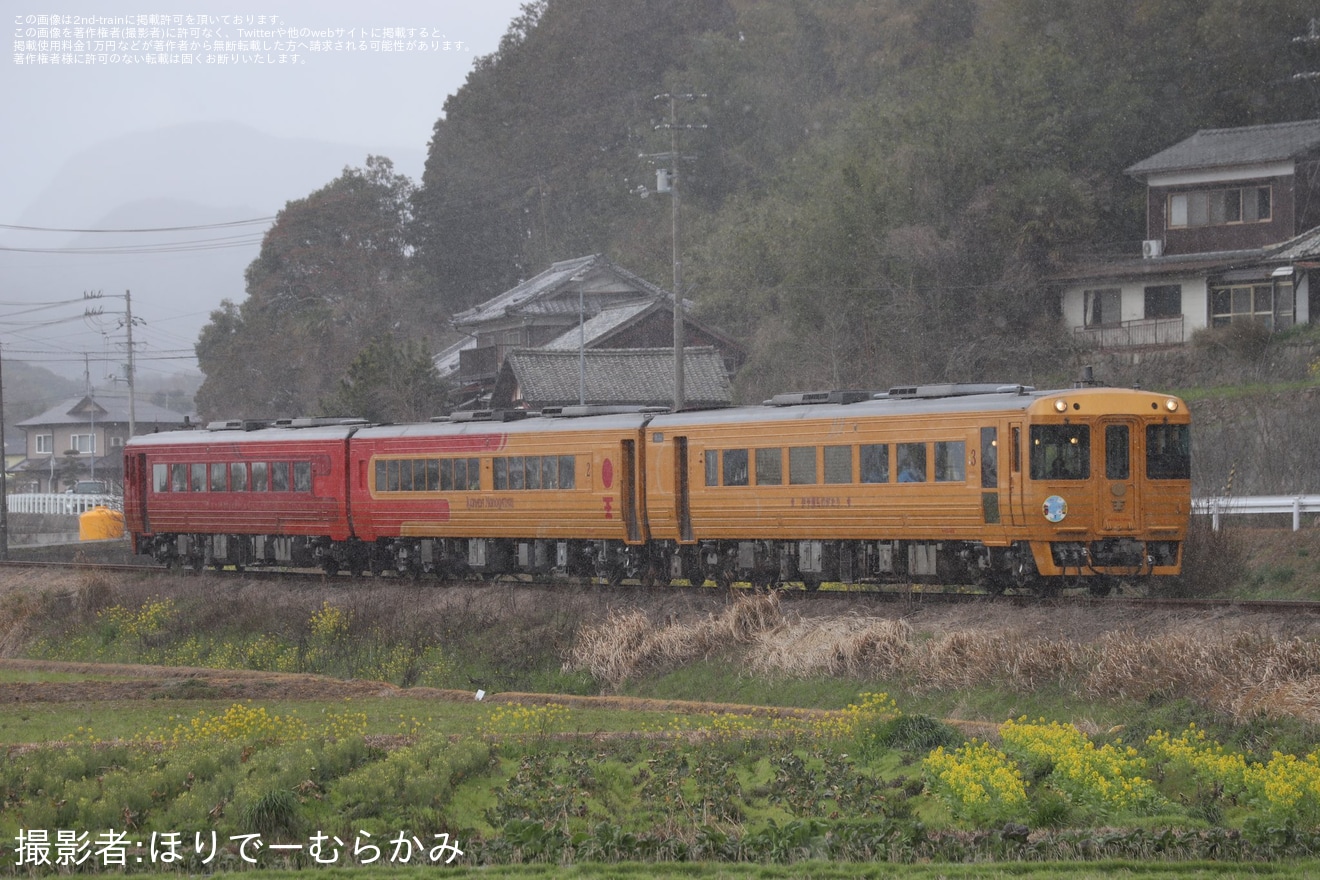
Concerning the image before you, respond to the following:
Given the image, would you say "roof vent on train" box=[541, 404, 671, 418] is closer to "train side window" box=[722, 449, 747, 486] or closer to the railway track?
"train side window" box=[722, 449, 747, 486]

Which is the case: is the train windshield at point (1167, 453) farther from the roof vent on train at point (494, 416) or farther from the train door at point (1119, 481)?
the roof vent on train at point (494, 416)

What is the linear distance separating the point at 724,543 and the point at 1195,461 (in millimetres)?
10419

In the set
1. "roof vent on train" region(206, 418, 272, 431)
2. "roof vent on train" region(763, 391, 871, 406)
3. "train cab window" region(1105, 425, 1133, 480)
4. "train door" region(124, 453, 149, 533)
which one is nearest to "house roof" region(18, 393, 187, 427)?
"train door" region(124, 453, 149, 533)

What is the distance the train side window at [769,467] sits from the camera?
2150 cm

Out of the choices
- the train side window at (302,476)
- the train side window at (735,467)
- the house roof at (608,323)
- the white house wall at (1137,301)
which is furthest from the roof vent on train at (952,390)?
the house roof at (608,323)

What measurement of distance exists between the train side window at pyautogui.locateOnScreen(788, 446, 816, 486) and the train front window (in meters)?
3.42

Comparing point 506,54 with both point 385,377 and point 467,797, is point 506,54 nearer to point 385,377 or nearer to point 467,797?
point 385,377

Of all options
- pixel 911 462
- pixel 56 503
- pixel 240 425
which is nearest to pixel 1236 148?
Answer: pixel 911 462

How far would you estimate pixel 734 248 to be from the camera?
48.6 m

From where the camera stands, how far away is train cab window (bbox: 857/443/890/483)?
A: 20219 mm

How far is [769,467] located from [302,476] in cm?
1083

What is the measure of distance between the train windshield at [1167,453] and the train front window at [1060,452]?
2.88 feet

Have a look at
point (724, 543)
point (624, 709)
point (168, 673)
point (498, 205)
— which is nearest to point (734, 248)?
point (498, 205)

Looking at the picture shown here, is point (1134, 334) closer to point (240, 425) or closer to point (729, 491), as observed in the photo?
point (729, 491)
